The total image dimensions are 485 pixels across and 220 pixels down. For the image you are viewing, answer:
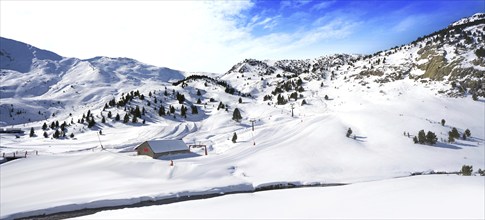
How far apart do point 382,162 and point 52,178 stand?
35.3 m

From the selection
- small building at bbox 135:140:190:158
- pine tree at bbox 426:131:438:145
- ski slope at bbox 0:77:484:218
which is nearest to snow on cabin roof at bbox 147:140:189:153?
small building at bbox 135:140:190:158

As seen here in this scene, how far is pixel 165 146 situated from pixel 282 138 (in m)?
16.7

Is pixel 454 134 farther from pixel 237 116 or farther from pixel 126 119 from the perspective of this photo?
→ pixel 126 119

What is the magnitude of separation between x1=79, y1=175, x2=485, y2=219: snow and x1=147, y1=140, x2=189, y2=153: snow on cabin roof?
25136 millimetres

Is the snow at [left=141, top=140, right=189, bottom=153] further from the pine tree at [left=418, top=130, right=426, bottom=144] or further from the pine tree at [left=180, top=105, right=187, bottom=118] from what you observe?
the pine tree at [left=180, top=105, right=187, bottom=118]

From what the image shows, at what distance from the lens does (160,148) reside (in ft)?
147

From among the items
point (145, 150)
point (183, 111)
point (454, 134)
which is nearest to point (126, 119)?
point (183, 111)

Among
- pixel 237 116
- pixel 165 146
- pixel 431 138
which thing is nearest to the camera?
pixel 431 138

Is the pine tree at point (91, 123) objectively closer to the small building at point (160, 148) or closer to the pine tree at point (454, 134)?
the small building at point (160, 148)

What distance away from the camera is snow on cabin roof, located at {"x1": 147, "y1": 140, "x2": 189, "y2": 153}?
1752 inches

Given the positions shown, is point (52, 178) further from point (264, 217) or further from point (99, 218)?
point (264, 217)

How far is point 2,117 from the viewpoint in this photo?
143m

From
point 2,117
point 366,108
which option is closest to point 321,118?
point 366,108

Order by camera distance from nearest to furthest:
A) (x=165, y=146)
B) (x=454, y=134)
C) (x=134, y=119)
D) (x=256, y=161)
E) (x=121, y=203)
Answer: (x=121, y=203)
(x=256, y=161)
(x=454, y=134)
(x=165, y=146)
(x=134, y=119)
